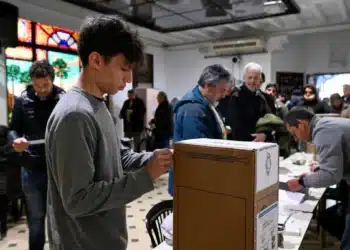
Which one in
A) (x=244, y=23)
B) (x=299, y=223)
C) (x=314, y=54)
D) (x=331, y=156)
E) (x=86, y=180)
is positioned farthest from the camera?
(x=314, y=54)

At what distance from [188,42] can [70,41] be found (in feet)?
11.3

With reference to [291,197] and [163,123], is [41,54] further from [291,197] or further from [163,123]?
[291,197]

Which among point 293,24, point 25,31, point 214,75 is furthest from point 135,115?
point 214,75

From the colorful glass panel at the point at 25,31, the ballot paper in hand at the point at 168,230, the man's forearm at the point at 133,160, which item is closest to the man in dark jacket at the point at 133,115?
the colorful glass panel at the point at 25,31

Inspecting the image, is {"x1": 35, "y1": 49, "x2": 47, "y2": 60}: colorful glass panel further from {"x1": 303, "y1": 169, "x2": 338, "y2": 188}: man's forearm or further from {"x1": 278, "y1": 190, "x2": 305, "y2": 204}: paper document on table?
{"x1": 303, "y1": 169, "x2": 338, "y2": 188}: man's forearm

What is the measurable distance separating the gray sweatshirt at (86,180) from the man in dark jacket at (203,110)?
90 cm

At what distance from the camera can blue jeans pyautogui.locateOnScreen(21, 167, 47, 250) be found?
2.02m

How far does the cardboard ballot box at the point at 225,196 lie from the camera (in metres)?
0.86

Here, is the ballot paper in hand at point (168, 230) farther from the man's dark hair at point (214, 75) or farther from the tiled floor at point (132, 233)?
the tiled floor at point (132, 233)

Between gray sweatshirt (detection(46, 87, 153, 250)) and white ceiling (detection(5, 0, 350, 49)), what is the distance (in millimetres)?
5121

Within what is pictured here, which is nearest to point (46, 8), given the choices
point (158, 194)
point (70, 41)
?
point (70, 41)

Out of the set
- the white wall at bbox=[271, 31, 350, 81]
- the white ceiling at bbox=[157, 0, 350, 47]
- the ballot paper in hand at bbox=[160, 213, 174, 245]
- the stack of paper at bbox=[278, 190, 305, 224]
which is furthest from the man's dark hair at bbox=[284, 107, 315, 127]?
the white wall at bbox=[271, 31, 350, 81]

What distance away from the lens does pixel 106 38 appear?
0.90 meters

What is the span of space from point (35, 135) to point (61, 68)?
170 inches
